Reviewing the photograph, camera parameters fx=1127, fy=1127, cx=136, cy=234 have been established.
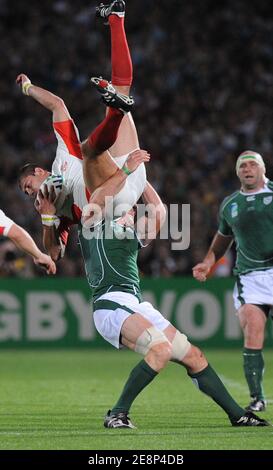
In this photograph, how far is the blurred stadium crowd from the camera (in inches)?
889

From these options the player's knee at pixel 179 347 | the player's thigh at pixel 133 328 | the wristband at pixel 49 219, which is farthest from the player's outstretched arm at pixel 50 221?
the player's knee at pixel 179 347

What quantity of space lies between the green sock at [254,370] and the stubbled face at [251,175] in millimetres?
1654

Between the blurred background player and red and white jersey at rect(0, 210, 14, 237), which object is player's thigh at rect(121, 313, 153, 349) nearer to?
the blurred background player

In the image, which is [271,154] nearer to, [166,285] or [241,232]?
[166,285]

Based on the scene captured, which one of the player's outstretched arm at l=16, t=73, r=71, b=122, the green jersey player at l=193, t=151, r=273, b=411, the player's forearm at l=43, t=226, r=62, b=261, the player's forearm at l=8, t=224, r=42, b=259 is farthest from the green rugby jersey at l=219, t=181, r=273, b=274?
the player's forearm at l=8, t=224, r=42, b=259

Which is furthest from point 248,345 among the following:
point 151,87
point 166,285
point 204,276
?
point 151,87

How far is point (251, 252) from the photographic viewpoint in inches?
444

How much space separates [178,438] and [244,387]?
5558 mm

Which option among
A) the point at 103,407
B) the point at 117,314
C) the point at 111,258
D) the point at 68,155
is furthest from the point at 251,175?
the point at 117,314

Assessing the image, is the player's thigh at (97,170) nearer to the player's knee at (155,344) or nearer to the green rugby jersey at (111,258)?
the green rugby jersey at (111,258)

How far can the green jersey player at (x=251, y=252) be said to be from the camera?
36.0 feet

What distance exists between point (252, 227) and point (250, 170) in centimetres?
57

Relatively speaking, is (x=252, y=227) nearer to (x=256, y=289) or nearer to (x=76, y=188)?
(x=256, y=289)
